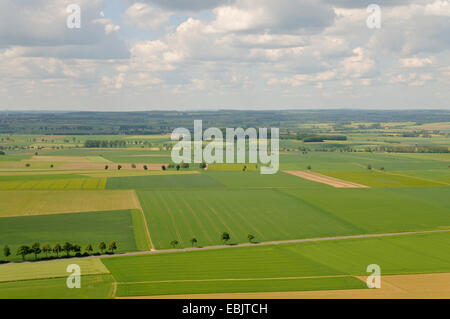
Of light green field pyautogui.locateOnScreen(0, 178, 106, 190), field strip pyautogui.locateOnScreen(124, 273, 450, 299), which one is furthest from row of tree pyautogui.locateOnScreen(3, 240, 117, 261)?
light green field pyautogui.locateOnScreen(0, 178, 106, 190)

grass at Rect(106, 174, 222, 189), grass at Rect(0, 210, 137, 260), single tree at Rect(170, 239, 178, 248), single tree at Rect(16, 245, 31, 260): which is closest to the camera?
single tree at Rect(16, 245, 31, 260)

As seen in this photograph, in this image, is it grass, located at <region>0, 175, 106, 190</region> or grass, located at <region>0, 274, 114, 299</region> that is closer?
grass, located at <region>0, 274, 114, 299</region>

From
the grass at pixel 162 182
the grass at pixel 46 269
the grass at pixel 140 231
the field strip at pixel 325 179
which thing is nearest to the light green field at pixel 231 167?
the field strip at pixel 325 179

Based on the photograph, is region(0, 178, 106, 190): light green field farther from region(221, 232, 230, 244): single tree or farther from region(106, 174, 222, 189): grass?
region(221, 232, 230, 244): single tree

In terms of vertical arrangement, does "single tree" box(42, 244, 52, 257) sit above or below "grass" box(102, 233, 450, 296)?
above

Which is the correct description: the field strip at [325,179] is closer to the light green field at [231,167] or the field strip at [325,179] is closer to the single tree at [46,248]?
the light green field at [231,167]

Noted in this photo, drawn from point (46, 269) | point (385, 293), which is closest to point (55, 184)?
point (46, 269)

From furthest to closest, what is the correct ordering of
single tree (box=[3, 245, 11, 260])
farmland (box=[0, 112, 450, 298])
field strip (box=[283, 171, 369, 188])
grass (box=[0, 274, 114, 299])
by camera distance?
field strip (box=[283, 171, 369, 188]) < single tree (box=[3, 245, 11, 260]) < farmland (box=[0, 112, 450, 298]) < grass (box=[0, 274, 114, 299])

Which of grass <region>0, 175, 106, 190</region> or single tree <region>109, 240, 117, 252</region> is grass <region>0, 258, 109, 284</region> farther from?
grass <region>0, 175, 106, 190</region>

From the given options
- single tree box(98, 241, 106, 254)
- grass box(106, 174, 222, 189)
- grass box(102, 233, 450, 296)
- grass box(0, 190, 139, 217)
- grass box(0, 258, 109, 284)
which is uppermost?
grass box(106, 174, 222, 189)
